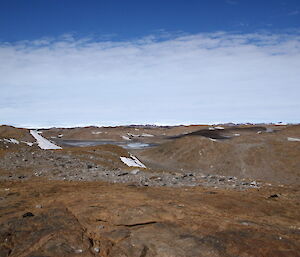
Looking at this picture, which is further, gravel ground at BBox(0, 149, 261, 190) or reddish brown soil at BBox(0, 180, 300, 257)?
gravel ground at BBox(0, 149, 261, 190)

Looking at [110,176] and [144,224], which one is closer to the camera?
[144,224]

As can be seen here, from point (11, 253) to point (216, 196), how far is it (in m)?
8.79

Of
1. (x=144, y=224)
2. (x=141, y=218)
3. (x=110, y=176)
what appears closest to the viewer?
(x=144, y=224)

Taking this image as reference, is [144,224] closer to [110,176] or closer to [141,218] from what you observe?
[141,218]

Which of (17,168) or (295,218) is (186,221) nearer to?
(295,218)

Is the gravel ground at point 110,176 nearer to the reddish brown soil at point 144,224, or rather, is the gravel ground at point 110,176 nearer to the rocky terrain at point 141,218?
the rocky terrain at point 141,218

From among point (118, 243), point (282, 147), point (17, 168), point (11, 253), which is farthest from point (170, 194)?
point (282, 147)

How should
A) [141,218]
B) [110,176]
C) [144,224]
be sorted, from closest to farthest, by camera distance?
[144,224]
[141,218]
[110,176]

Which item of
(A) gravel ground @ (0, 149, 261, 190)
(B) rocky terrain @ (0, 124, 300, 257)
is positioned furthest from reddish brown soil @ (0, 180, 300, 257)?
(A) gravel ground @ (0, 149, 261, 190)

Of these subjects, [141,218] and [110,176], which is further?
[110,176]

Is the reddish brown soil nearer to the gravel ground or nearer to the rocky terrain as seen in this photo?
the rocky terrain

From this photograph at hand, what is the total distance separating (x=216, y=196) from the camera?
13031 millimetres

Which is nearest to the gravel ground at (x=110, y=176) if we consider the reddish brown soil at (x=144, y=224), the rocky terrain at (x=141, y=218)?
the rocky terrain at (x=141, y=218)

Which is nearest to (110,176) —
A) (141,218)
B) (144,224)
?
(141,218)
